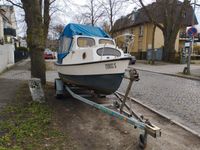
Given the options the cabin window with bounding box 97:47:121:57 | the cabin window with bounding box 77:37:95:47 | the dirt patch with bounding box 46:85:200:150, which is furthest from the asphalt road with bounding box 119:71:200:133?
the cabin window with bounding box 77:37:95:47

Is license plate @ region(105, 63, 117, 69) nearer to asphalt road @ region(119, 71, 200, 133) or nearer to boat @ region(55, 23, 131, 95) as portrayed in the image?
boat @ region(55, 23, 131, 95)

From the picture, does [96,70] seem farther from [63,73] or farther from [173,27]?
[173,27]

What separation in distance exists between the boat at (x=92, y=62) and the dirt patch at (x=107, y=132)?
34.5 inches

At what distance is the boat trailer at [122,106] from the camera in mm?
4879

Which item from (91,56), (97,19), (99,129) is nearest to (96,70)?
(91,56)

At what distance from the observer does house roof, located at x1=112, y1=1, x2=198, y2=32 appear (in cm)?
3373

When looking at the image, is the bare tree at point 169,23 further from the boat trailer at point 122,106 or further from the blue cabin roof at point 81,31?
the boat trailer at point 122,106

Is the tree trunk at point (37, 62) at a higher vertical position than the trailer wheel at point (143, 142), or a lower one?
higher

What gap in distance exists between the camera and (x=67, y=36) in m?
9.91

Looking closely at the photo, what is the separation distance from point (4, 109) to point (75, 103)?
7.59 ft

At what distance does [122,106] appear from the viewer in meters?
6.00

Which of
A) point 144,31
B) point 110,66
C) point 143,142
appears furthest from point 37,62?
point 144,31

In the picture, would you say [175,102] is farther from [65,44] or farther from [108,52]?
[65,44]

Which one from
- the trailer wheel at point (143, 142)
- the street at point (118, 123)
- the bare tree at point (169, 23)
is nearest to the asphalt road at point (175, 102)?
the street at point (118, 123)
